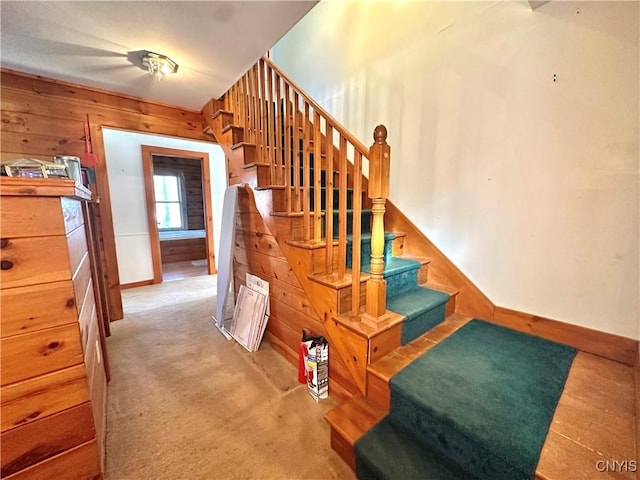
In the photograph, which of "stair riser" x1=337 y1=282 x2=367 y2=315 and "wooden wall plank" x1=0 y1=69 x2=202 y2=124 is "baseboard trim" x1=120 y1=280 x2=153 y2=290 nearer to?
"wooden wall plank" x1=0 y1=69 x2=202 y2=124

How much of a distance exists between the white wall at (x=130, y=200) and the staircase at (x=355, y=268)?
2.02 m

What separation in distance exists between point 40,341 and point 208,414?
3.00ft

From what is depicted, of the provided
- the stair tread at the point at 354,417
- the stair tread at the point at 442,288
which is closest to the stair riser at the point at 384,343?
the stair tread at the point at 354,417

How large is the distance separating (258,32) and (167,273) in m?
4.38

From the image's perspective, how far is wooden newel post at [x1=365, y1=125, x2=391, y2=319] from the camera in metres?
1.25

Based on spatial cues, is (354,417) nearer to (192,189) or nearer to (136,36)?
(136,36)

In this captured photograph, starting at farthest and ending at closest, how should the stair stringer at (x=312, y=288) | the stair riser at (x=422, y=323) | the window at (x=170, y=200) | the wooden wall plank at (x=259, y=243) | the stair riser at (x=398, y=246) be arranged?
1. the window at (x=170, y=200)
2. the stair riser at (x=398, y=246)
3. the wooden wall plank at (x=259, y=243)
4. the stair riser at (x=422, y=323)
5. the stair stringer at (x=312, y=288)

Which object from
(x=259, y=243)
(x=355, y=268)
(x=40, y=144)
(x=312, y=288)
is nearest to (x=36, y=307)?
(x=312, y=288)

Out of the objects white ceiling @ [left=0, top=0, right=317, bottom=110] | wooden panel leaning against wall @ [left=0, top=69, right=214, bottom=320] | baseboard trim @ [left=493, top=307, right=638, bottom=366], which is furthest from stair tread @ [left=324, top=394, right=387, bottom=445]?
wooden panel leaning against wall @ [left=0, top=69, right=214, bottom=320]

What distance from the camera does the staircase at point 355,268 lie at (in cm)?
124

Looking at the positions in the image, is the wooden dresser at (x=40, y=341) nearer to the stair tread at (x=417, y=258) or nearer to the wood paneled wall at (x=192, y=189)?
the stair tread at (x=417, y=258)

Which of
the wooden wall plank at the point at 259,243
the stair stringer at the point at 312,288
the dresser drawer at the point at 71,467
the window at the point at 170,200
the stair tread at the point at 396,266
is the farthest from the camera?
the window at the point at 170,200

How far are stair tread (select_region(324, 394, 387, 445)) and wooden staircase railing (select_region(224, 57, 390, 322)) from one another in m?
0.44

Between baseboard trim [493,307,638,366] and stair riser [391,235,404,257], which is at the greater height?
stair riser [391,235,404,257]
